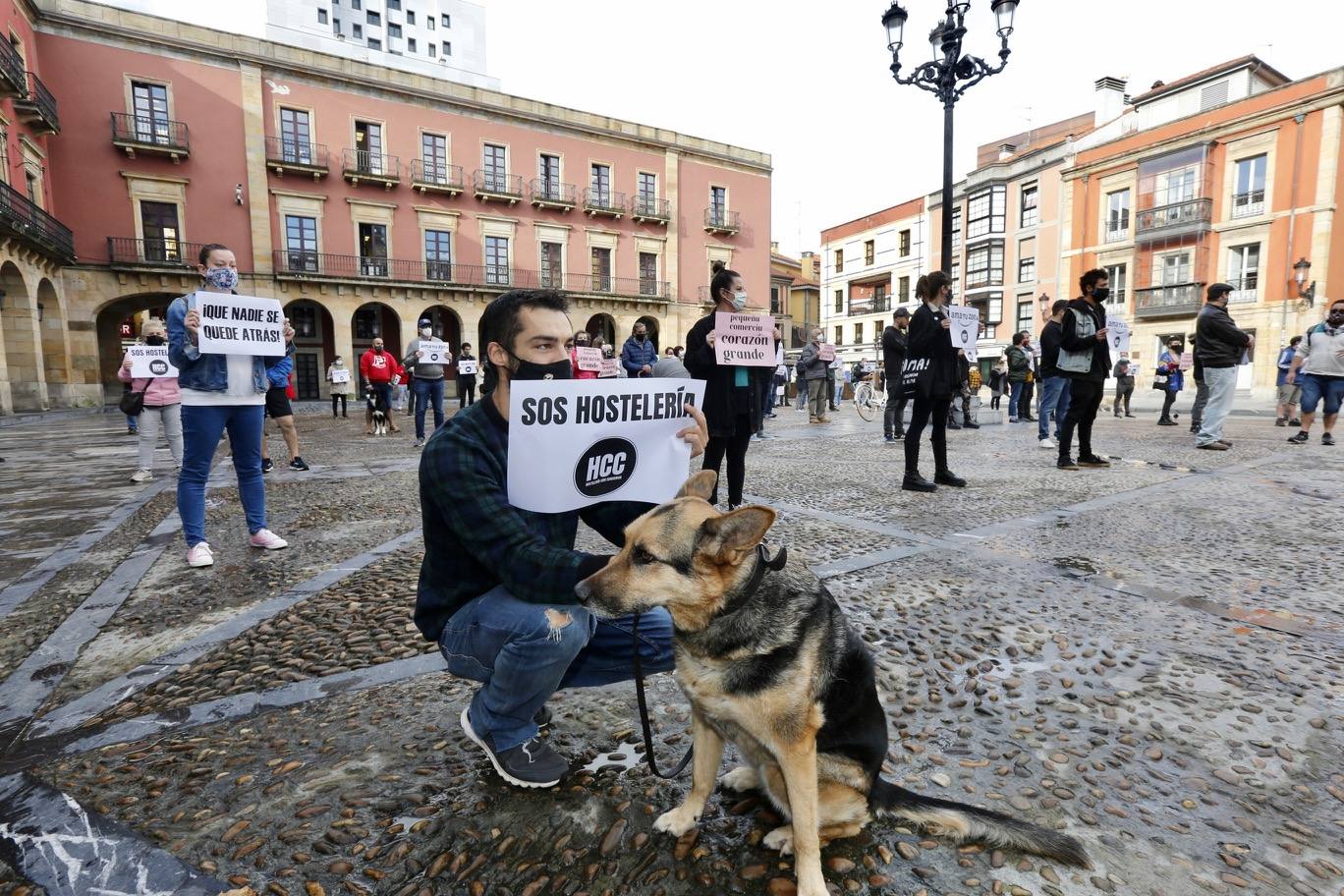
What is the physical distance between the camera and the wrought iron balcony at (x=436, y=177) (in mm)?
30594

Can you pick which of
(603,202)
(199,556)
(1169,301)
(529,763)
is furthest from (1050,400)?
(603,202)

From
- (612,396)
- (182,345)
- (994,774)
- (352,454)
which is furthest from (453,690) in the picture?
(352,454)

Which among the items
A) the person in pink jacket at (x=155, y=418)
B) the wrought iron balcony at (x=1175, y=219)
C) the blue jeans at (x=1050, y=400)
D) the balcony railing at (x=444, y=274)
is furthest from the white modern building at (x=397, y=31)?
the blue jeans at (x=1050, y=400)

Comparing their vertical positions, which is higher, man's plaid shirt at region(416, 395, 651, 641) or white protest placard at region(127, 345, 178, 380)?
white protest placard at region(127, 345, 178, 380)

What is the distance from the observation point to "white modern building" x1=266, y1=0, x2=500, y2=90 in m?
51.8

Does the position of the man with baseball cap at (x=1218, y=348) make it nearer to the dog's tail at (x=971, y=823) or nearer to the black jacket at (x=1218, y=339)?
the black jacket at (x=1218, y=339)

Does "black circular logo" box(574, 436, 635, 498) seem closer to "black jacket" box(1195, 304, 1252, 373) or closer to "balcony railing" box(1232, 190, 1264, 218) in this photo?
"black jacket" box(1195, 304, 1252, 373)

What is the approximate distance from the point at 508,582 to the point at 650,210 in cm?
3680

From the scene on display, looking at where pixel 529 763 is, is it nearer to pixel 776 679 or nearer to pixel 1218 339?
pixel 776 679

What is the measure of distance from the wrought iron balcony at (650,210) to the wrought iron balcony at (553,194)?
3377mm

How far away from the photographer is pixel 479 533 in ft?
6.28

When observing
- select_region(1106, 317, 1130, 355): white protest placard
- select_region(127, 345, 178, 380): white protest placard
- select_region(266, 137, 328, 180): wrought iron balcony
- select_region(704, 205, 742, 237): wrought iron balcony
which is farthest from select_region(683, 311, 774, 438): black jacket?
select_region(704, 205, 742, 237): wrought iron balcony

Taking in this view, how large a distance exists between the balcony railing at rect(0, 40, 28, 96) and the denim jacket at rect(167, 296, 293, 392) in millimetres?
23828

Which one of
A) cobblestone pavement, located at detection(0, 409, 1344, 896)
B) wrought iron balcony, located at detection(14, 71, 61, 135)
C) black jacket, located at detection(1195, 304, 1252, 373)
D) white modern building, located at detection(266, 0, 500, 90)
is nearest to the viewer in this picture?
cobblestone pavement, located at detection(0, 409, 1344, 896)
